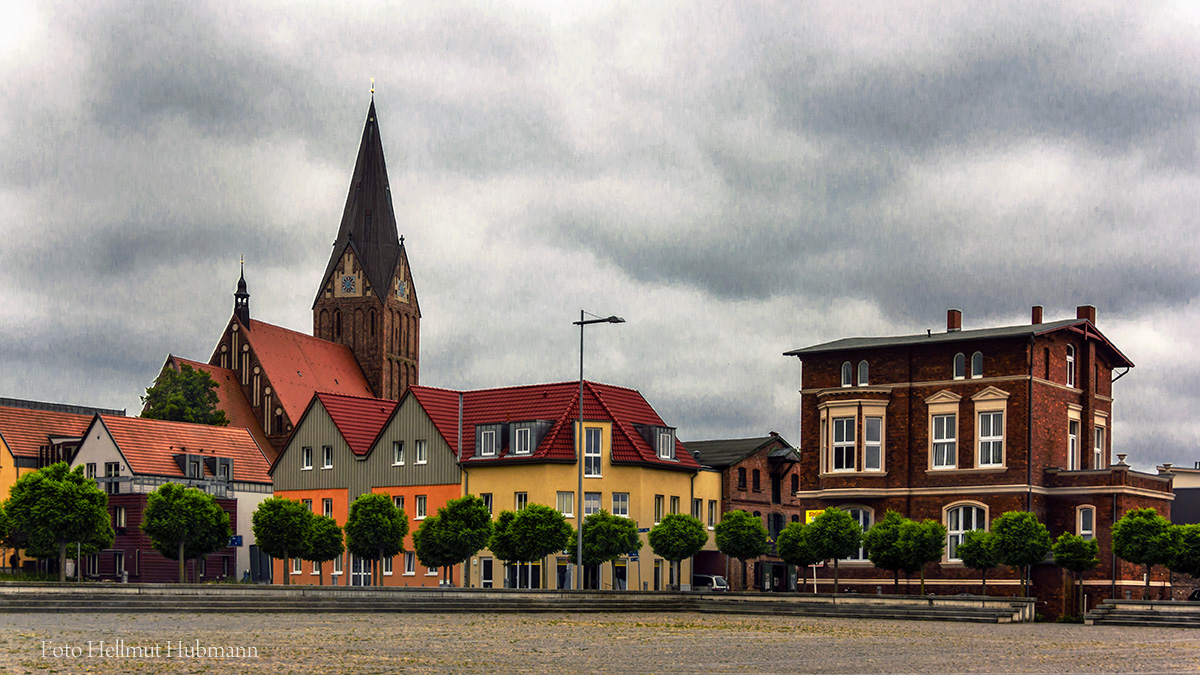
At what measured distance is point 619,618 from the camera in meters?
40.9

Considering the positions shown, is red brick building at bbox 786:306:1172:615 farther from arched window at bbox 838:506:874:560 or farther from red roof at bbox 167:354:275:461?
red roof at bbox 167:354:275:461

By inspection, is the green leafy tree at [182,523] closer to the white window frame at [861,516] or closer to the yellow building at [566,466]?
the yellow building at [566,466]

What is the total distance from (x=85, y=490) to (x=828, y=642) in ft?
116

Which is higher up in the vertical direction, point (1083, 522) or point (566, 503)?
point (1083, 522)

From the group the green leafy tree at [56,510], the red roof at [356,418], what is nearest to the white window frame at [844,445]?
the red roof at [356,418]

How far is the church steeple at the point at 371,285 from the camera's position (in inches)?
5413

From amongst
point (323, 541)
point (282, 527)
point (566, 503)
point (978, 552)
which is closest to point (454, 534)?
point (323, 541)

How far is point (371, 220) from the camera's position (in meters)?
140

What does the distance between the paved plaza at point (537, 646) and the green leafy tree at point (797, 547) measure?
1373 centimetres

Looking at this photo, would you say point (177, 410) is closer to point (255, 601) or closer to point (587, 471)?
point (587, 471)

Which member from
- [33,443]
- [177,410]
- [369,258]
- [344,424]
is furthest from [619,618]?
[369,258]

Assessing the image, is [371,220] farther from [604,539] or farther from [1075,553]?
[1075,553]

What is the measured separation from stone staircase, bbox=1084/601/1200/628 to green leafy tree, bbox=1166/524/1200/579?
2.53 meters

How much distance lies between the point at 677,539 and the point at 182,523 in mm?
20149
